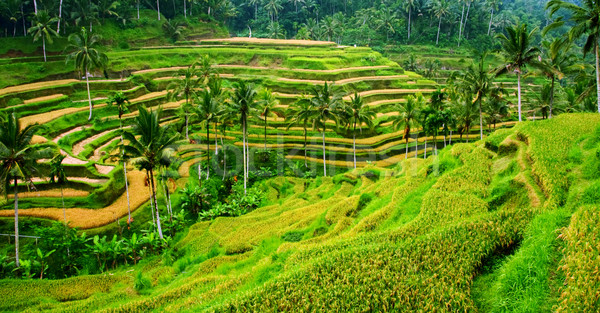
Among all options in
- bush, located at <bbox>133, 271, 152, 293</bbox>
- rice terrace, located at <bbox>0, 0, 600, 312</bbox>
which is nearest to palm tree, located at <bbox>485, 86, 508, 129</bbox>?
rice terrace, located at <bbox>0, 0, 600, 312</bbox>

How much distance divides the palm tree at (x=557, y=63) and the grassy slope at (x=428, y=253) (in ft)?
20.3

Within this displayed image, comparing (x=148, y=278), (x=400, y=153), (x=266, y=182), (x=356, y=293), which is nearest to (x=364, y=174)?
(x=266, y=182)

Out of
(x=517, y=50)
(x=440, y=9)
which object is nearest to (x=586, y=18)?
(x=517, y=50)

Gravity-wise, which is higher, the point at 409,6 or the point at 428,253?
the point at 409,6

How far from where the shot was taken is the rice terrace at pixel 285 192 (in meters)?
7.68

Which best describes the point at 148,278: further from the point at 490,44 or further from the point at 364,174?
the point at 490,44

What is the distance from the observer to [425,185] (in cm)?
1359

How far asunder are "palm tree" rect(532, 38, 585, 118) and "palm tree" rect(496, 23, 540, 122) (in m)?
0.69

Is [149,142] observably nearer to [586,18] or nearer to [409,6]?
[586,18]

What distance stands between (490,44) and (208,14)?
193 feet

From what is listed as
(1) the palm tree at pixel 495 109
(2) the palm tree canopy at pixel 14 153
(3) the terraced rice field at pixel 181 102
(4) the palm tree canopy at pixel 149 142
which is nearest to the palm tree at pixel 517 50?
(3) the terraced rice field at pixel 181 102

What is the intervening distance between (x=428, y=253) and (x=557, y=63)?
27.0 m

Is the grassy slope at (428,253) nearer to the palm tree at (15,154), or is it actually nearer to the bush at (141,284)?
the bush at (141,284)

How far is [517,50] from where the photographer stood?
22.2 meters
